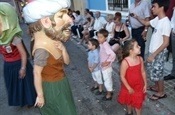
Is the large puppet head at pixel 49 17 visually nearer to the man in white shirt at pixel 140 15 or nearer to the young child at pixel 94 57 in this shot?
the young child at pixel 94 57

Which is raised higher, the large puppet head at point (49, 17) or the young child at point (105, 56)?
the large puppet head at point (49, 17)

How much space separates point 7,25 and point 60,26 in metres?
1.33

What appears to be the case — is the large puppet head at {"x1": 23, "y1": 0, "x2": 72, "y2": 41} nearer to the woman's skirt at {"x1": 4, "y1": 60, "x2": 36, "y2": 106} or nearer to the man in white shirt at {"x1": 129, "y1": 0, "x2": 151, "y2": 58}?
the woman's skirt at {"x1": 4, "y1": 60, "x2": 36, "y2": 106}

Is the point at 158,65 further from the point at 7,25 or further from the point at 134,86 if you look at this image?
the point at 7,25

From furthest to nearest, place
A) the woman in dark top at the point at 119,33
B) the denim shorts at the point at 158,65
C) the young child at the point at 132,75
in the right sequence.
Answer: the woman in dark top at the point at 119,33 → the denim shorts at the point at 158,65 → the young child at the point at 132,75

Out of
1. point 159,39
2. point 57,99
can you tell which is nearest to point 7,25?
point 57,99

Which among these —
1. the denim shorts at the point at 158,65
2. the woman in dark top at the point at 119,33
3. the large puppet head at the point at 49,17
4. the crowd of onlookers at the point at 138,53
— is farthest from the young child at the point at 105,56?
the woman in dark top at the point at 119,33

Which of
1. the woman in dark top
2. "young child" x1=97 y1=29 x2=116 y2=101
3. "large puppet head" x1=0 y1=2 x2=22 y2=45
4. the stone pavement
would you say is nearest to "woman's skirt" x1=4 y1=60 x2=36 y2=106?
"large puppet head" x1=0 y1=2 x2=22 y2=45

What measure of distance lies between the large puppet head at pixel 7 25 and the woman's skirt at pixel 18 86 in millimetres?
639

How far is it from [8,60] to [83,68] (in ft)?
8.54

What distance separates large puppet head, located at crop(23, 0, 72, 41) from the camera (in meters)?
2.27

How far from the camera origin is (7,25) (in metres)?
3.31

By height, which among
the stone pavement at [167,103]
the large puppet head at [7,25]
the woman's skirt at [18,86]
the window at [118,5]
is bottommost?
the stone pavement at [167,103]

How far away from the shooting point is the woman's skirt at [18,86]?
3935 millimetres
